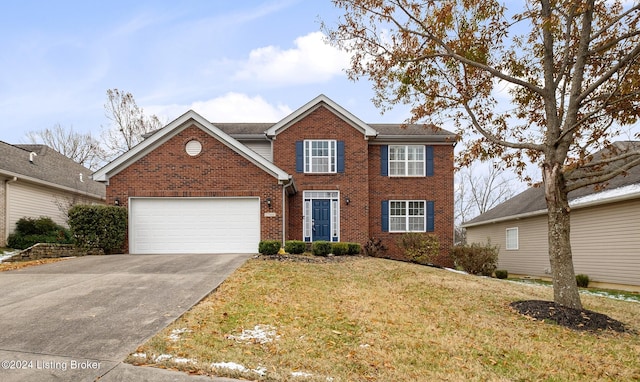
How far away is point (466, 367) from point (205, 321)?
3.76 metres

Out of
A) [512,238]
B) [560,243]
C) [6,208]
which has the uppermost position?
[6,208]

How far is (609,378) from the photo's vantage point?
5180 mm

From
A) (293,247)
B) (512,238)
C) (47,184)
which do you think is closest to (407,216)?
(512,238)

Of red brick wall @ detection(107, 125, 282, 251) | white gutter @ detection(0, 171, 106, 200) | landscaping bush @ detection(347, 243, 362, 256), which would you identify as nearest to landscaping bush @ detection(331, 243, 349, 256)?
landscaping bush @ detection(347, 243, 362, 256)

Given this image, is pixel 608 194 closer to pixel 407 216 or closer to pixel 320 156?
pixel 407 216

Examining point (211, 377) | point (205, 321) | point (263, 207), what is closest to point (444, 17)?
point (205, 321)

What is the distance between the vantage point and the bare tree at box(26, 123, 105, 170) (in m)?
37.7

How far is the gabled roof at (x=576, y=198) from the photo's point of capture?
46.1 feet

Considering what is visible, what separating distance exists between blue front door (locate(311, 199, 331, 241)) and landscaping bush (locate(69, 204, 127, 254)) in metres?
7.75

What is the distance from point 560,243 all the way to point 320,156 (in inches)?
475

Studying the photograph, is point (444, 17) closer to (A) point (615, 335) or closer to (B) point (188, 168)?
(A) point (615, 335)

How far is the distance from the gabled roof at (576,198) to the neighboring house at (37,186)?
66.9 ft

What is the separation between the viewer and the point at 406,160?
20125 millimetres

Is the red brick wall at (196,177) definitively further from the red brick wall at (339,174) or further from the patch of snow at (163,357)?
the patch of snow at (163,357)
